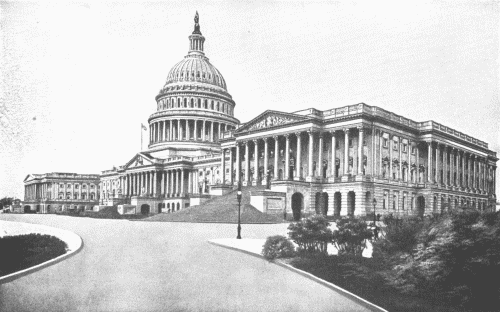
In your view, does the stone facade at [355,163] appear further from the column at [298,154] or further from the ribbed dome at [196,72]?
the ribbed dome at [196,72]

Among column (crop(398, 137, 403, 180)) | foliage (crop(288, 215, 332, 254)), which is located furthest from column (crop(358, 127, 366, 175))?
foliage (crop(288, 215, 332, 254))

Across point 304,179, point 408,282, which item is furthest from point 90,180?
point 408,282

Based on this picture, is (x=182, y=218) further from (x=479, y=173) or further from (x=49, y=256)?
(x=479, y=173)

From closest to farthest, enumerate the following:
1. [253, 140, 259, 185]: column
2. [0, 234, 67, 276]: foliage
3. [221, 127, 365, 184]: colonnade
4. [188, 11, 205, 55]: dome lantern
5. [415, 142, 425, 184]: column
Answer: [0, 234, 67, 276]: foliage < [221, 127, 365, 184]: colonnade < [415, 142, 425, 184]: column < [253, 140, 259, 185]: column < [188, 11, 205, 55]: dome lantern

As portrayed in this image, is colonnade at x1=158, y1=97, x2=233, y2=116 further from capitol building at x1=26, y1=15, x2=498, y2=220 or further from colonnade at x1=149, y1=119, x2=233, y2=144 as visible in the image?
capitol building at x1=26, y1=15, x2=498, y2=220

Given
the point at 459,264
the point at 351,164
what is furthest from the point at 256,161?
the point at 459,264

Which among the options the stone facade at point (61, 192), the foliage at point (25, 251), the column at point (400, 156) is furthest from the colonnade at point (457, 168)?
the stone facade at point (61, 192)
